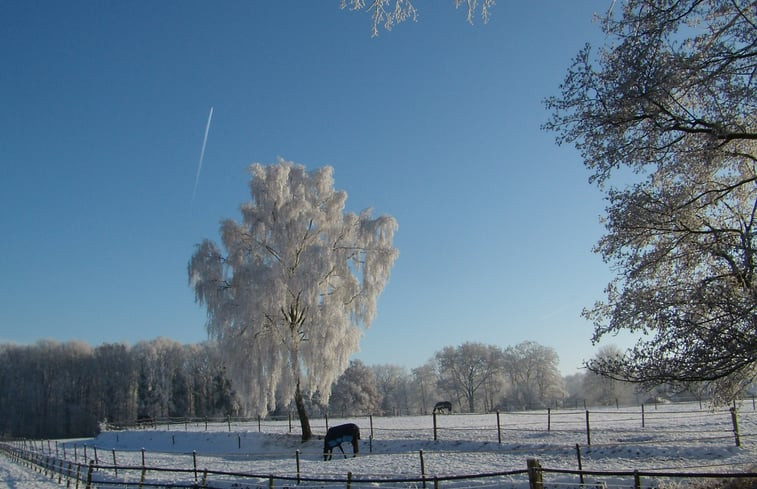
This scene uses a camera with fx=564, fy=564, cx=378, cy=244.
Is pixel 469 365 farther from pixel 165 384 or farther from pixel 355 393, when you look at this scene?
pixel 165 384

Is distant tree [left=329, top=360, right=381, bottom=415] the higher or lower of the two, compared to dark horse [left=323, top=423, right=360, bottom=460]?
lower

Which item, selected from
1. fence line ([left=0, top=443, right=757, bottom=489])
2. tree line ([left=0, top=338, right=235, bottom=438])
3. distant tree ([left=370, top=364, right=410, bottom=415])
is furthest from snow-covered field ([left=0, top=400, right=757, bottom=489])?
distant tree ([left=370, top=364, right=410, bottom=415])

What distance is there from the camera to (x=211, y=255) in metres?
25.8

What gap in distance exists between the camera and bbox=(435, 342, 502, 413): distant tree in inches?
3477

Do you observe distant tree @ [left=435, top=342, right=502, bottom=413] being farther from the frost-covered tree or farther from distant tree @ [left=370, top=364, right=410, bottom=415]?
the frost-covered tree

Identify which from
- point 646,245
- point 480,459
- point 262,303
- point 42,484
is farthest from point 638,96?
point 42,484

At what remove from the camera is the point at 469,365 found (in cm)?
8831

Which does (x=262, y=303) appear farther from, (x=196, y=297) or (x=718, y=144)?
(x=718, y=144)

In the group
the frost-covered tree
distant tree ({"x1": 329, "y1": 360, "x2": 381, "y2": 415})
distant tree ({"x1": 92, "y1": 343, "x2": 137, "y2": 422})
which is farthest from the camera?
distant tree ({"x1": 329, "y1": 360, "x2": 381, "y2": 415})

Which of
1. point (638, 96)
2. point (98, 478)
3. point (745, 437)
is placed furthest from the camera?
point (98, 478)

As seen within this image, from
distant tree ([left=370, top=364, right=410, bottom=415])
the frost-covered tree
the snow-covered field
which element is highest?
the frost-covered tree

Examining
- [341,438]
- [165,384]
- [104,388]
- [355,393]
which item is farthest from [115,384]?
[341,438]

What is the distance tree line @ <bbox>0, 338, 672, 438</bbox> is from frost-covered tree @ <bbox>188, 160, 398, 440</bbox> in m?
52.7

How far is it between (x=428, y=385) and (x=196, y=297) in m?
90.6
